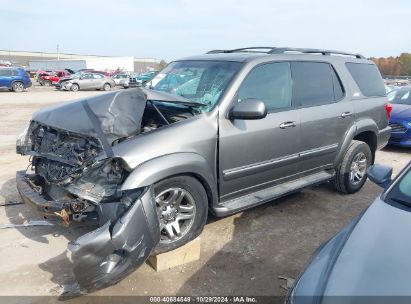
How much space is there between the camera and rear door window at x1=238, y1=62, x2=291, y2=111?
3.96 meters

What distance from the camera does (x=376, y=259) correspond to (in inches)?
80.1

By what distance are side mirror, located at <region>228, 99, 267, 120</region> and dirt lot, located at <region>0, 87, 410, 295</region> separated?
134 centimetres

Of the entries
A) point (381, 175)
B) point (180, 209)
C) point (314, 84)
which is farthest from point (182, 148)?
point (314, 84)

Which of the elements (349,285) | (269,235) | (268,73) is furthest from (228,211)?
(349,285)

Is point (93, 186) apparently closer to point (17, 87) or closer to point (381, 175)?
point (381, 175)

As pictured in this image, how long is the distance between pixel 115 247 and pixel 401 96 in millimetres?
9347

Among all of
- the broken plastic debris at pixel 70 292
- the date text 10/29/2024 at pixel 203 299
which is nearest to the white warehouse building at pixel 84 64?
the broken plastic debris at pixel 70 292

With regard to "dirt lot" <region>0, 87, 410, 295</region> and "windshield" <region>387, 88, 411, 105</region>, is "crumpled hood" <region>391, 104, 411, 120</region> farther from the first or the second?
"dirt lot" <region>0, 87, 410, 295</region>

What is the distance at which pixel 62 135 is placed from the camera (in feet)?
11.8

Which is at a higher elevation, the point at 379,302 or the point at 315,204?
the point at 379,302

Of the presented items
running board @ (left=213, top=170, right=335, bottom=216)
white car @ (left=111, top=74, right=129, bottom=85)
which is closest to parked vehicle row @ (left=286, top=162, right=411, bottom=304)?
running board @ (left=213, top=170, right=335, bottom=216)

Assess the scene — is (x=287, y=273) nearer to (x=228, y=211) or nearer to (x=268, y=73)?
(x=228, y=211)

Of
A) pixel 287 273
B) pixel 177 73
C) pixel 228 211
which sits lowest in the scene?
pixel 287 273

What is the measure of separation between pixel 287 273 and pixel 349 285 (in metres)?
1.62
